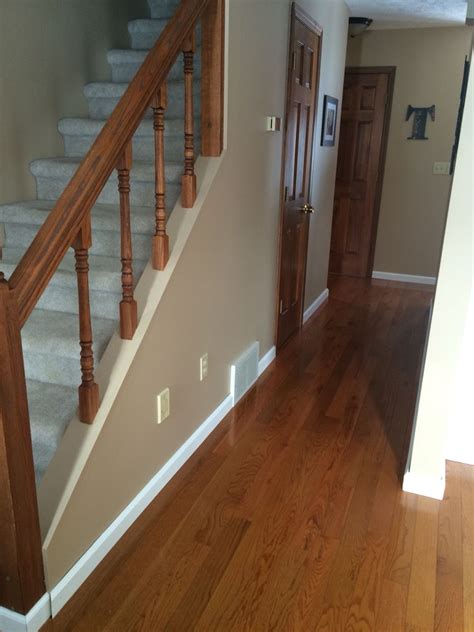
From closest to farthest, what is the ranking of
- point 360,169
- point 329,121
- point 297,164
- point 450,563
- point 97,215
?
point 450,563 < point 97,215 < point 297,164 < point 329,121 < point 360,169

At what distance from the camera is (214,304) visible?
2471 millimetres

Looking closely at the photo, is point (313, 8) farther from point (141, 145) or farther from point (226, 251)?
point (226, 251)

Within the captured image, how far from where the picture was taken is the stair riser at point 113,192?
2.30m

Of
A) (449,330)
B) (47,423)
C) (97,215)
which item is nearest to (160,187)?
(97,215)

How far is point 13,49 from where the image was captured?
232cm

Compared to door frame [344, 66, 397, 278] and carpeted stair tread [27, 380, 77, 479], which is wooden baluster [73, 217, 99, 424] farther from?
door frame [344, 66, 397, 278]

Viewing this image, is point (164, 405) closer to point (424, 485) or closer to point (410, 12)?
point (424, 485)

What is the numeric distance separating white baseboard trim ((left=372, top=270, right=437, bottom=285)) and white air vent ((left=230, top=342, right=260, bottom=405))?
2.94 meters

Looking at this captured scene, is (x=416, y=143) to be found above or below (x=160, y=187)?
above

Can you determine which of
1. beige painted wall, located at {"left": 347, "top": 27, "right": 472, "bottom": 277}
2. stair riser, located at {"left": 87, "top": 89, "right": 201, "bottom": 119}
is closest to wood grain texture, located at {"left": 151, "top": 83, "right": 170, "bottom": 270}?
stair riser, located at {"left": 87, "top": 89, "right": 201, "bottom": 119}

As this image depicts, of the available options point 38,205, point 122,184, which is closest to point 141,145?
point 38,205

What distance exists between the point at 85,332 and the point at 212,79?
1.24 m

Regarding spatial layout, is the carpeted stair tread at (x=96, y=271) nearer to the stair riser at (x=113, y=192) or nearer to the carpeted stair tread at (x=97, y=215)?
the carpeted stair tread at (x=97, y=215)

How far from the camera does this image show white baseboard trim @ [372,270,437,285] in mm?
5504
